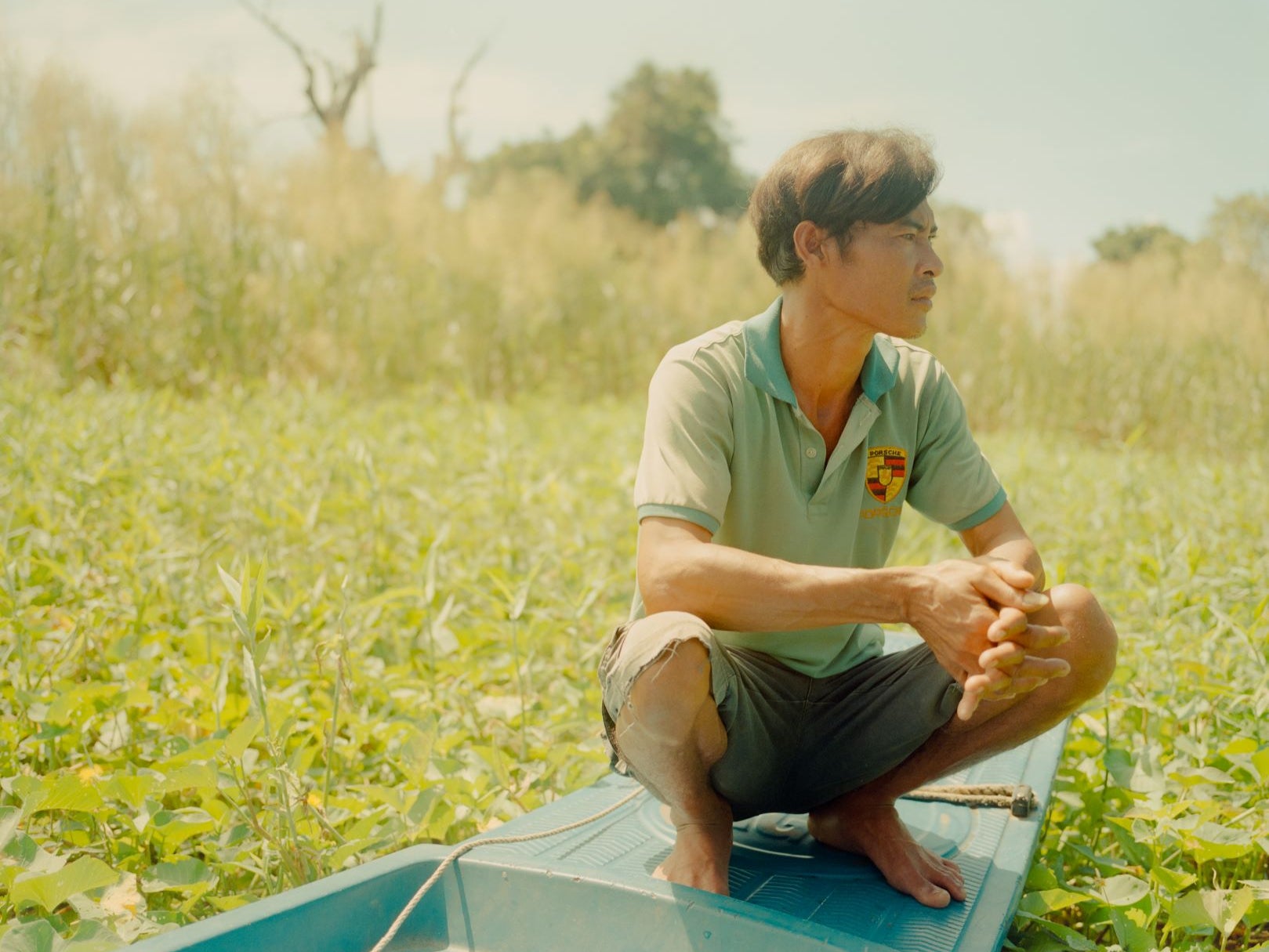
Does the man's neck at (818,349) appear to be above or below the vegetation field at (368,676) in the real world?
above

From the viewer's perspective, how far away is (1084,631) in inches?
64.4

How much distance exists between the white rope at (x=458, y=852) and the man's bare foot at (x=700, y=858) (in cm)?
16

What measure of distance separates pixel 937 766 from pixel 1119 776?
1.52 ft

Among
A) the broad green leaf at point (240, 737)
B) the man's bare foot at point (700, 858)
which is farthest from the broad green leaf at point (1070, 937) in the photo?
the broad green leaf at point (240, 737)

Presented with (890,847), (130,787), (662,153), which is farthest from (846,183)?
(662,153)

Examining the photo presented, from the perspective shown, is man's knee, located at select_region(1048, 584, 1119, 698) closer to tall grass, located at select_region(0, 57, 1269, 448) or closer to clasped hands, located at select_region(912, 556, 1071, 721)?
clasped hands, located at select_region(912, 556, 1071, 721)

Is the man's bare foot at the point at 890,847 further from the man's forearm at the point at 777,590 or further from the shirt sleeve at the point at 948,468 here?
the shirt sleeve at the point at 948,468

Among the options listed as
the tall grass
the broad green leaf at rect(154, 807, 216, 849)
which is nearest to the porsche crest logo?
the broad green leaf at rect(154, 807, 216, 849)

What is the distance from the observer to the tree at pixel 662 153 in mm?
23797

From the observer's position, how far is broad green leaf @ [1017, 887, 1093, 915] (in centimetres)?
166

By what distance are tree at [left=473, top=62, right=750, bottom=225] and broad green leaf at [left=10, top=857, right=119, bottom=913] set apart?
2280cm

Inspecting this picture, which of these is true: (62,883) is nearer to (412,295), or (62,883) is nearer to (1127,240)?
(412,295)

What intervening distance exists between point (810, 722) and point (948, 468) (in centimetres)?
49

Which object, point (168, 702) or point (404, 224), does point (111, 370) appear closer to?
point (404, 224)
